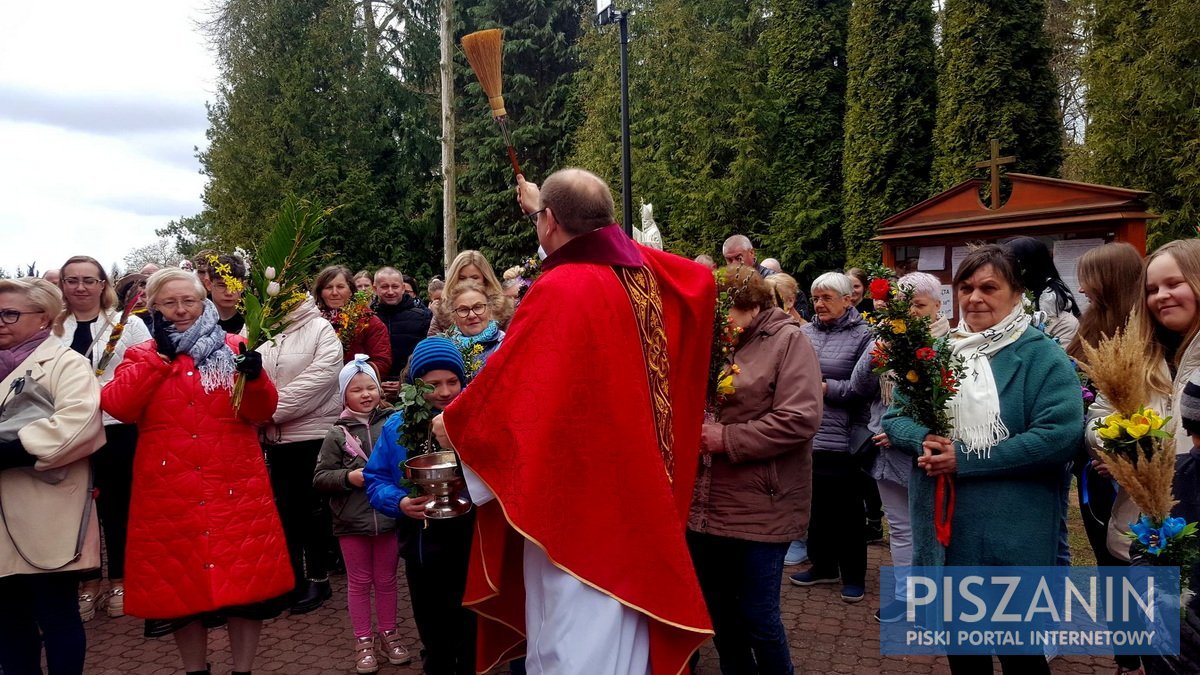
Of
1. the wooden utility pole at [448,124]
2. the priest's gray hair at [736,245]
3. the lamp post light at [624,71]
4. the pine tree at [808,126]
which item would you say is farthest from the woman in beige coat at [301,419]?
the wooden utility pole at [448,124]

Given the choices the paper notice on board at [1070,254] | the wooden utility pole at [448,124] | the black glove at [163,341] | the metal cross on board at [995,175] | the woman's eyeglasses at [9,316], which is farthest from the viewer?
the wooden utility pole at [448,124]

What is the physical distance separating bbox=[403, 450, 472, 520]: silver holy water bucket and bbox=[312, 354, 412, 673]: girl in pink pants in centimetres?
140

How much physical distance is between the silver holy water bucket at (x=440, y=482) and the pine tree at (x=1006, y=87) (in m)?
11.7

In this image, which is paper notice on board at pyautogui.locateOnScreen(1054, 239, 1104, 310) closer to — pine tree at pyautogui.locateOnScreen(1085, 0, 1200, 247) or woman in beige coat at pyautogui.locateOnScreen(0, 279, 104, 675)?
pine tree at pyautogui.locateOnScreen(1085, 0, 1200, 247)

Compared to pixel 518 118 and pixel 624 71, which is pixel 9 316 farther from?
pixel 518 118

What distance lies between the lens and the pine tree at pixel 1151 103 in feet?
31.3

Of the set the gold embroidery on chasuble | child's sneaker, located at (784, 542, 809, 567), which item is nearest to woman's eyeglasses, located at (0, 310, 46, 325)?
the gold embroidery on chasuble

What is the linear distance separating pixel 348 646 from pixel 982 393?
402cm

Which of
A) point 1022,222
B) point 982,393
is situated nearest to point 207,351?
point 982,393

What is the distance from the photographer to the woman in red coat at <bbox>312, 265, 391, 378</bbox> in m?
6.70

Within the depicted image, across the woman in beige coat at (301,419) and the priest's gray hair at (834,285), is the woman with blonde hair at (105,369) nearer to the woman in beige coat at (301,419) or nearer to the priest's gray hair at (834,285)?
the woman in beige coat at (301,419)

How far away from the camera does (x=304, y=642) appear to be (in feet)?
17.0

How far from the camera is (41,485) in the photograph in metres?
3.76

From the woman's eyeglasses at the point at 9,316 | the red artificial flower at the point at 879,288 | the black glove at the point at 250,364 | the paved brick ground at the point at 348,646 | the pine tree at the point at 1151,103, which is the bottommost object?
the paved brick ground at the point at 348,646
